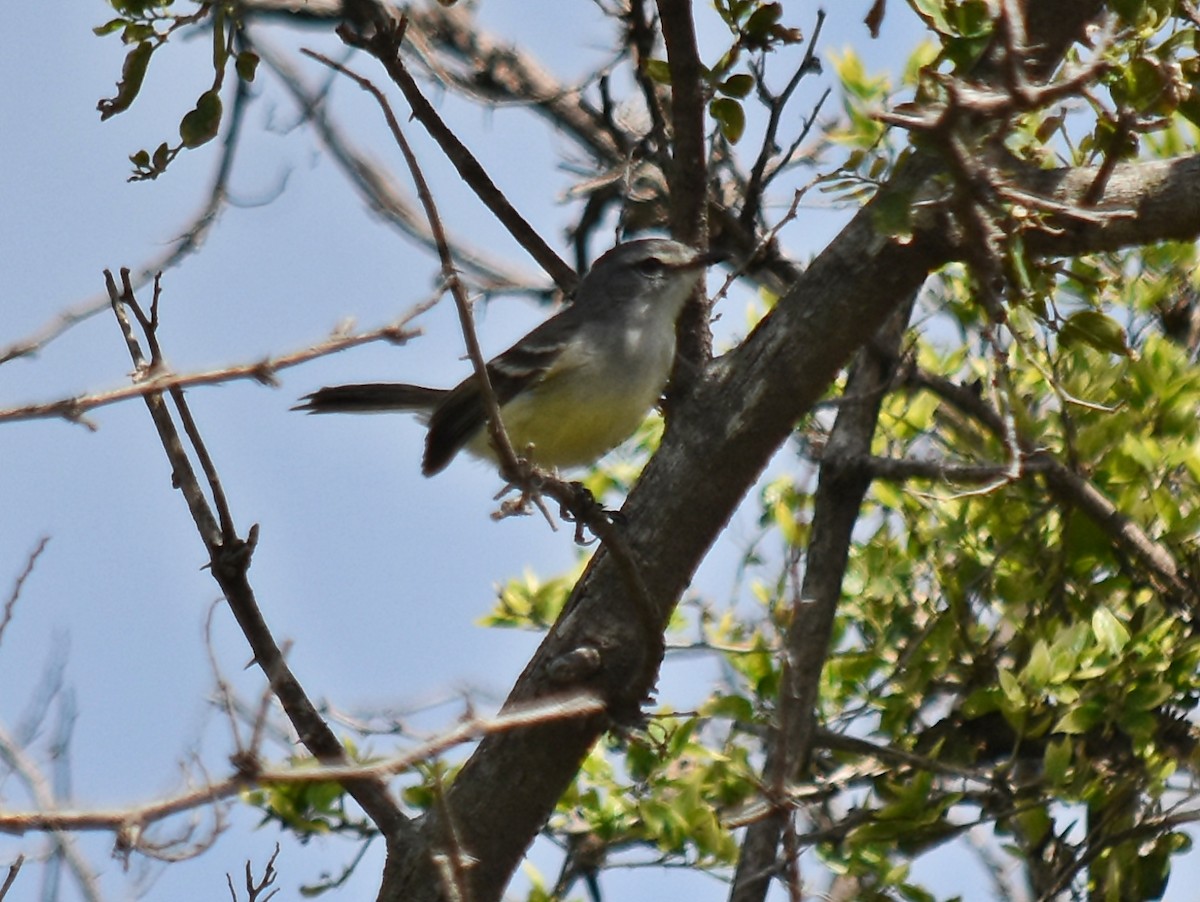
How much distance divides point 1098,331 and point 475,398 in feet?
7.12

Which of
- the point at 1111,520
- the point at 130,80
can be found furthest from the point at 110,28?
the point at 1111,520

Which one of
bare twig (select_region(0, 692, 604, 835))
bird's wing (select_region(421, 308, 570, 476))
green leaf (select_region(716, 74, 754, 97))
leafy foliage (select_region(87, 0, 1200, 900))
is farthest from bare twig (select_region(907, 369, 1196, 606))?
bare twig (select_region(0, 692, 604, 835))

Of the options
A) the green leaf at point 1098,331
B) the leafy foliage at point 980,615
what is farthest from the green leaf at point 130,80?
the green leaf at point 1098,331

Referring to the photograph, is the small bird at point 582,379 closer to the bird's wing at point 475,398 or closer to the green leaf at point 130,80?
the bird's wing at point 475,398

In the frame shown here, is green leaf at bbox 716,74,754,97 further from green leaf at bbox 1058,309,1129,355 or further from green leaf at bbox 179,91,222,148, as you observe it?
green leaf at bbox 179,91,222,148

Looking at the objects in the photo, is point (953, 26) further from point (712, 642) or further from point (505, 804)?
point (712, 642)

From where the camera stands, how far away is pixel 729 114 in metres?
4.23

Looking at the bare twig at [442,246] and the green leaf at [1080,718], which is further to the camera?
the green leaf at [1080,718]

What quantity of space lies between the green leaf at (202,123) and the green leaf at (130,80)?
0.15 metres

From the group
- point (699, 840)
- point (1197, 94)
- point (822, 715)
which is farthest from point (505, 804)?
point (1197, 94)

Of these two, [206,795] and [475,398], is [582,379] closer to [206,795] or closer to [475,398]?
[475,398]

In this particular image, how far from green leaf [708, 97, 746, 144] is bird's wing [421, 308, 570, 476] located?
4.07 feet

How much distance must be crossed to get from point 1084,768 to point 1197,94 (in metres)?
2.07

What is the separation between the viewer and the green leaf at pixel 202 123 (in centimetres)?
412
